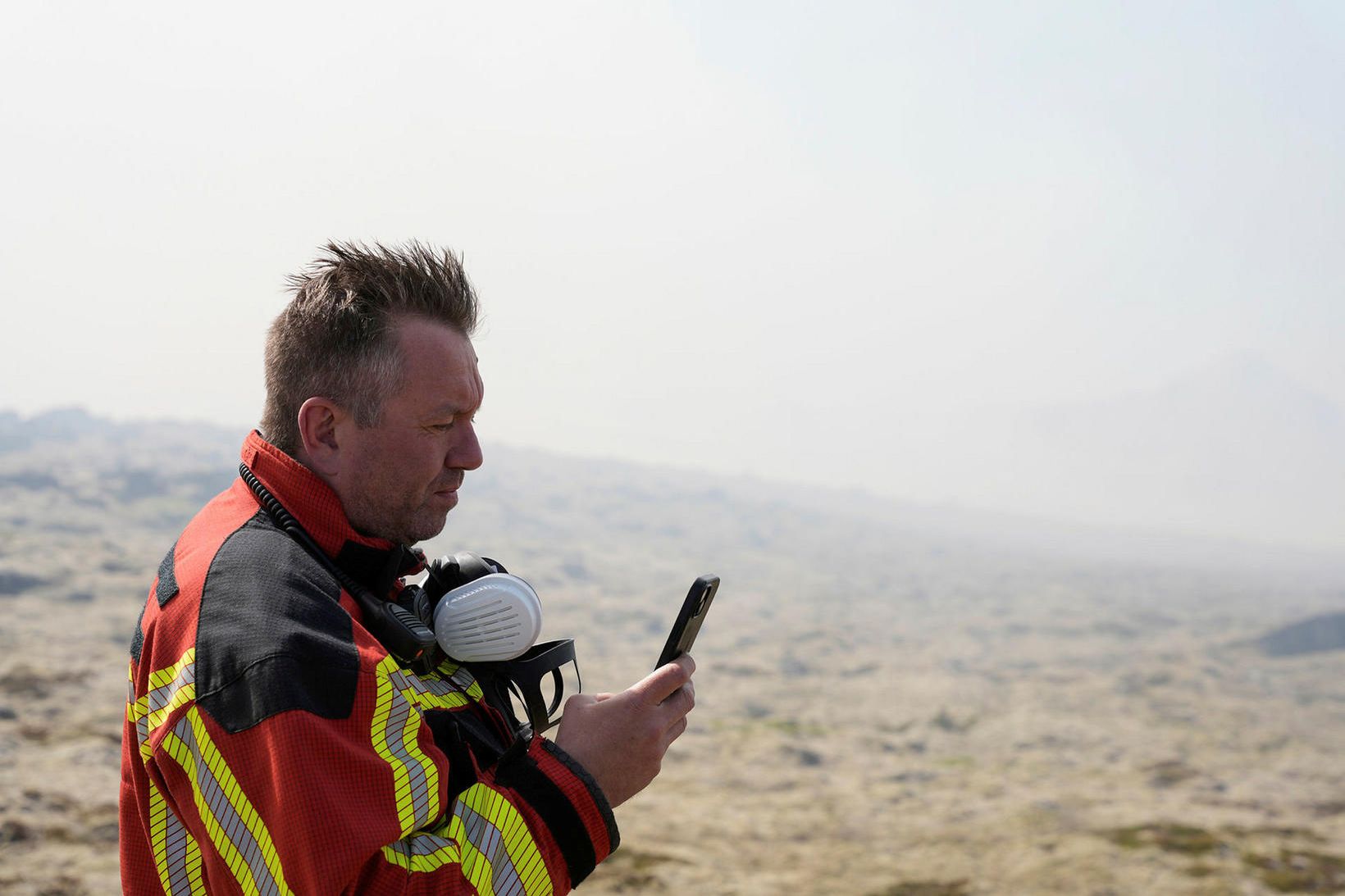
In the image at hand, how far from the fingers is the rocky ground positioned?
9316mm

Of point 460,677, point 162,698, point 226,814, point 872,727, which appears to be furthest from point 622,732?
point 872,727

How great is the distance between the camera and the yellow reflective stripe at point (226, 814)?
2.24 meters

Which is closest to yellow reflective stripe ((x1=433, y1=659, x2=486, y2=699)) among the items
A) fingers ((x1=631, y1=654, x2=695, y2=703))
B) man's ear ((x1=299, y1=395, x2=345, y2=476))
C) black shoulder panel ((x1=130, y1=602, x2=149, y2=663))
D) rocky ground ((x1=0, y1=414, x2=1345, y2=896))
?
fingers ((x1=631, y1=654, x2=695, y2=703))

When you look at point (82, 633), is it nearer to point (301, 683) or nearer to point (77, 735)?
point (77, 735)

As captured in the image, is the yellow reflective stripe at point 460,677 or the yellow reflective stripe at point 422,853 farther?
the yellow reflective stripe at point 460,677

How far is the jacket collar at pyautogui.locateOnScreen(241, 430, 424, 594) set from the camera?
285 cm

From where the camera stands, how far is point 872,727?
197ft

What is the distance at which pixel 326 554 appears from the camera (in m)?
2.85

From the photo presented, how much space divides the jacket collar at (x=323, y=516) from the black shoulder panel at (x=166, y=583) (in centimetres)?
35

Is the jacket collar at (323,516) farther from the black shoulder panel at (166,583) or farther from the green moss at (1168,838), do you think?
the green moss at (1168,838)

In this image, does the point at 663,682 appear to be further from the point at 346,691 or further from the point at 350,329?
the point at 350,329

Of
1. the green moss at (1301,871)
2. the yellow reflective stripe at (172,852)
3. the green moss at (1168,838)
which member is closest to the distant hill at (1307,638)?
the green moss at (1168,838)

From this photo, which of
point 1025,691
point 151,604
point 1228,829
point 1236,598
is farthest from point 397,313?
point 1236,598

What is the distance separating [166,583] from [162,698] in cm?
34
